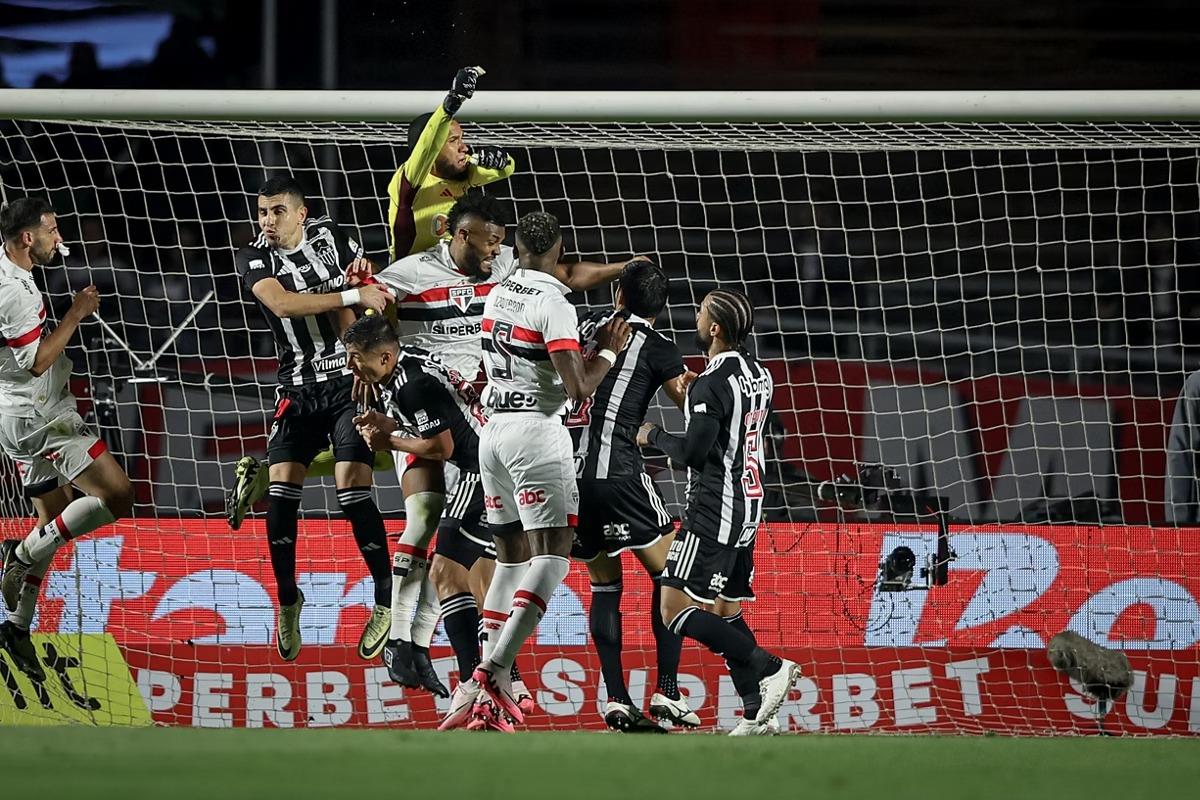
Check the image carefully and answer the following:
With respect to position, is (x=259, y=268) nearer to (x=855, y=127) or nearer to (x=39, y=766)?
(x=39, y=766)

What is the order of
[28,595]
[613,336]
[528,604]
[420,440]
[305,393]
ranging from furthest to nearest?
[28,595]
[305,393]
[420,440]
[613,336]
[528,604]

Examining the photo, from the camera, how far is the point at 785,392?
8.16 meters

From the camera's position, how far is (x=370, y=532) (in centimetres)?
639

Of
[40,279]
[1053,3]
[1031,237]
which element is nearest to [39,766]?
[40,279]

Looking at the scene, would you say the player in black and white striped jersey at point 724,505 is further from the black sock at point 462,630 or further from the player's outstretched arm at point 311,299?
the player's outstretched arm at point 311,299

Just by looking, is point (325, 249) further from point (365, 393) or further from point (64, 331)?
point (64, 331)

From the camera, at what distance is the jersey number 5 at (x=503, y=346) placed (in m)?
5.72

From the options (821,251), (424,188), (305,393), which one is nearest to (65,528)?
(305,393)

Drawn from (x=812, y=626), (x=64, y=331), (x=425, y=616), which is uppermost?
(x=64, y=331)

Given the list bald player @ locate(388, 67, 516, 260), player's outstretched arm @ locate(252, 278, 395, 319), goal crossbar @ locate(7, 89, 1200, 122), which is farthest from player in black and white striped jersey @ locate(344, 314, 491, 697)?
goal crossbar @ locate(7, 89, 1200, 122)

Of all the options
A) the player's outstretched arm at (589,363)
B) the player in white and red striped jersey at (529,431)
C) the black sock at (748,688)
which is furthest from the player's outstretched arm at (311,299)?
the black sock at (748,688)

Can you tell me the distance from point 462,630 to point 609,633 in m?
0.68

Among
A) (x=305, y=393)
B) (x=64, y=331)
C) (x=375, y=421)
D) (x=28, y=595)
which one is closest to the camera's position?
(x=375, y=421)

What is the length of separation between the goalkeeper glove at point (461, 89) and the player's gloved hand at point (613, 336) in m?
1.10
